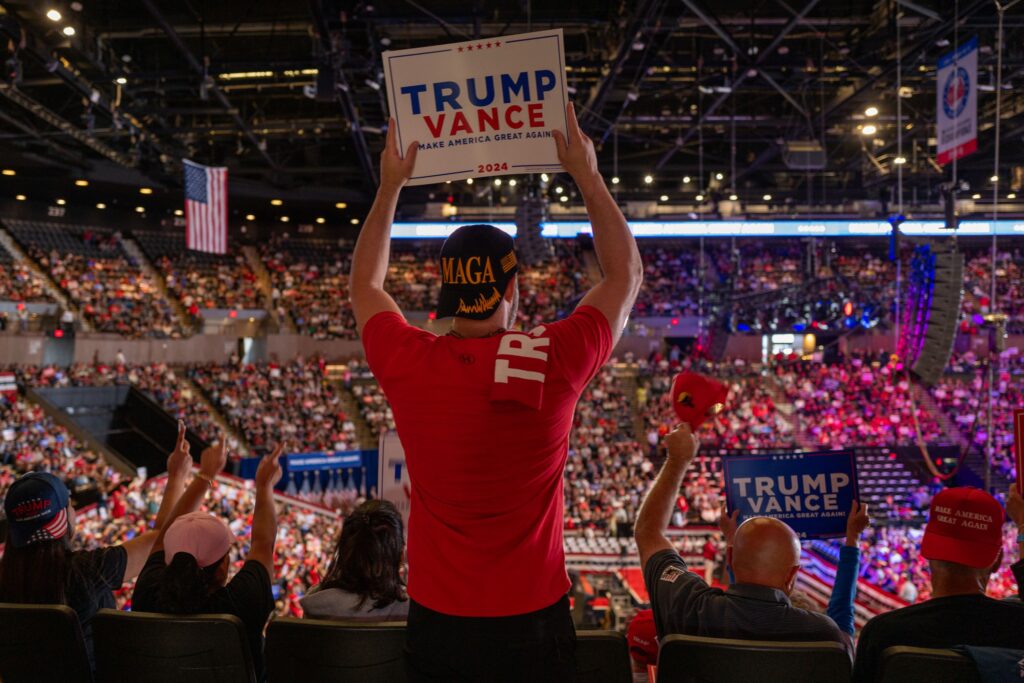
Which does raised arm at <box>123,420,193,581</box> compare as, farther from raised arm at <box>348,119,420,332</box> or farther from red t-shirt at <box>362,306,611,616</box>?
red t-shirt at <box>362,306,611,616</box>

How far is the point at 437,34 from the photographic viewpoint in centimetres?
1288

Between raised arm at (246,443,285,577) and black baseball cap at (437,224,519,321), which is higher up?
black baseball cap at (437,224,519,321)

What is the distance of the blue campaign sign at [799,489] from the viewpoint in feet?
8.50

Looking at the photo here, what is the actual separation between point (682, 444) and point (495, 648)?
851mm

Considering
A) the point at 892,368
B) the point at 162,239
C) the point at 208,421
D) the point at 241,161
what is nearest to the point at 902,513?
the point at 892,368

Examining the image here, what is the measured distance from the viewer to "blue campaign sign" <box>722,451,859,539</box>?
8.50ft

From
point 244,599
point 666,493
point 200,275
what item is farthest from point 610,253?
point 200,275

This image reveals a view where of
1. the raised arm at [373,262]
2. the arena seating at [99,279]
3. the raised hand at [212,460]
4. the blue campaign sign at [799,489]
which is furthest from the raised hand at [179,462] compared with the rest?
the arena seating at [99,279]

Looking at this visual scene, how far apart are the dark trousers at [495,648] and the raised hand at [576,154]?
0.93m

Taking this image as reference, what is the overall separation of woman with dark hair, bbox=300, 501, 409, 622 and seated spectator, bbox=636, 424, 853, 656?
79 cm

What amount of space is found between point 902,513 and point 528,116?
58.7 feet

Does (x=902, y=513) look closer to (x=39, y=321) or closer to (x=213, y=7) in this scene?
(x=213, y=7)

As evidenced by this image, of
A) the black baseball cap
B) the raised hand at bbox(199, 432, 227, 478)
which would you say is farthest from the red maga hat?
the raised hand at bbox(199, 432, 227, 478)

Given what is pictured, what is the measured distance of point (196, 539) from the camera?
2324 mm
